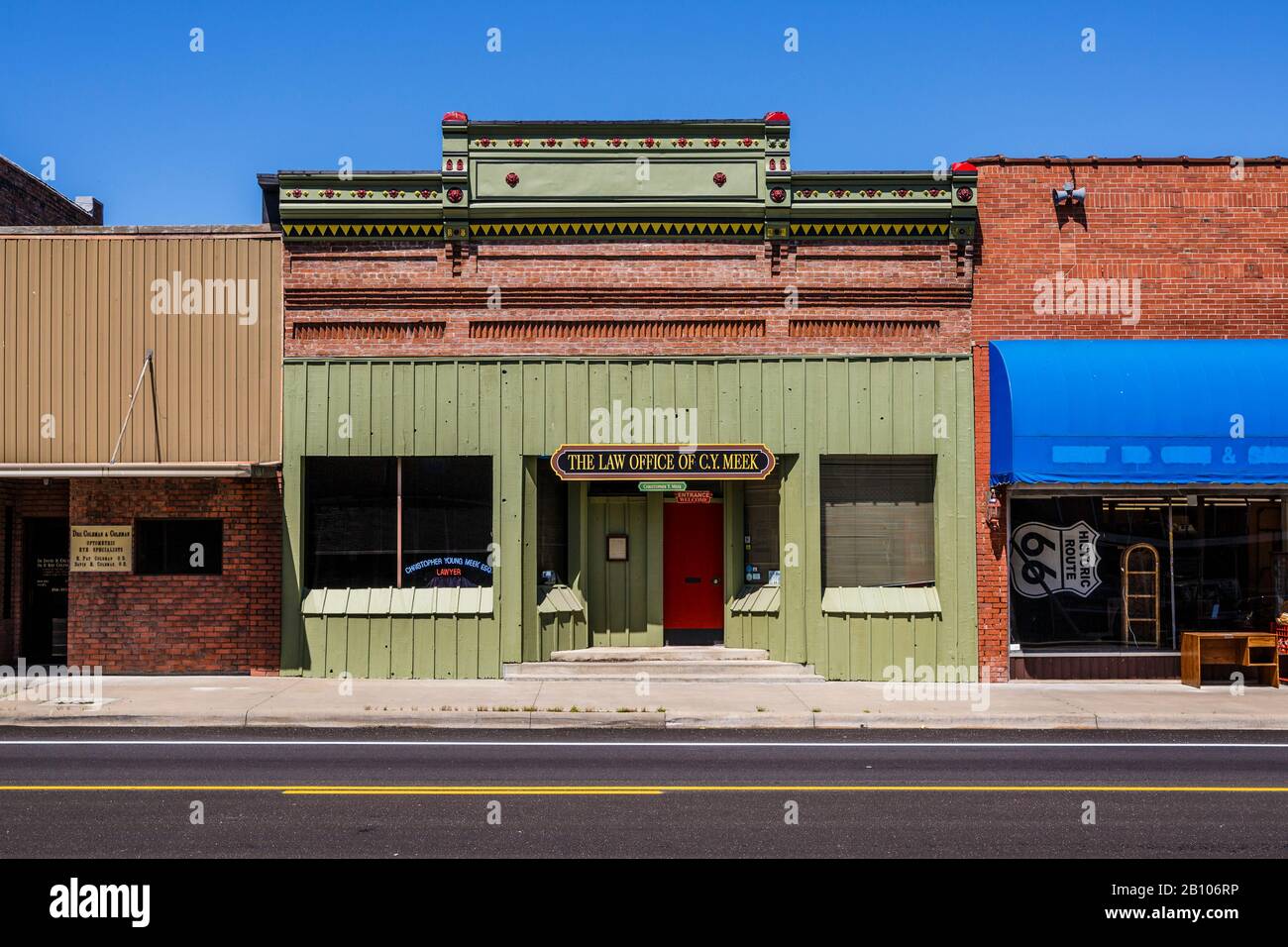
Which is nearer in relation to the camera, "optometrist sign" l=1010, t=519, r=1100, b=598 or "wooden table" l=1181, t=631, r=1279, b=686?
"wooden table" l=1181, t=631, r=1279, b=686

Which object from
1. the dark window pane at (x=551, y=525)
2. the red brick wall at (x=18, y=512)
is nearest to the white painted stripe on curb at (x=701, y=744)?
the dark window pane at (x=551, y=525)

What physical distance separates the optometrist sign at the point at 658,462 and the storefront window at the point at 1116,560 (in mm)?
3962

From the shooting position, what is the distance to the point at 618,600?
1750cm

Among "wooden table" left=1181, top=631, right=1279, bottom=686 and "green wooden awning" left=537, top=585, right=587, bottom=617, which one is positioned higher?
"green wooden awning" left=537, top=585, right=587, bottom=617

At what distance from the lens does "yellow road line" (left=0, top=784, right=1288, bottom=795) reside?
31.4 ft

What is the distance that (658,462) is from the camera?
1678 centimetres

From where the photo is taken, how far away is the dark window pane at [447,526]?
1697cm

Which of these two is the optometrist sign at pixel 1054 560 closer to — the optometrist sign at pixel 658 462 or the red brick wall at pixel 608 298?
the red brick wall at pixel 608 298

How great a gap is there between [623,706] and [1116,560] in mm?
7705

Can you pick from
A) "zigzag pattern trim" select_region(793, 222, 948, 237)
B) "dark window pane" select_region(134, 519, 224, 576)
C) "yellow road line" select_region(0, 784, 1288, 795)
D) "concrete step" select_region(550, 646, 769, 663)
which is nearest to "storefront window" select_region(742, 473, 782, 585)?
"concrete step" select_region(550, 646, 769, 663)

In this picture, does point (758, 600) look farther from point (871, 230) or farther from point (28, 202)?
point (28, 202)

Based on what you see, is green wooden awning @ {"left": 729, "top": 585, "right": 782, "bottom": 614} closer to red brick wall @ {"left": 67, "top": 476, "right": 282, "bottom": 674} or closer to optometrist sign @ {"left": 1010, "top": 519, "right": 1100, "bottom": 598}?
optometrist sign @ {"left": 1010, "top": 519, "right": 1100, "bottom": 598}

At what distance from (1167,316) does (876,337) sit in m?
4.18

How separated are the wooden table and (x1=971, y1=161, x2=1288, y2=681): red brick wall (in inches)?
142
